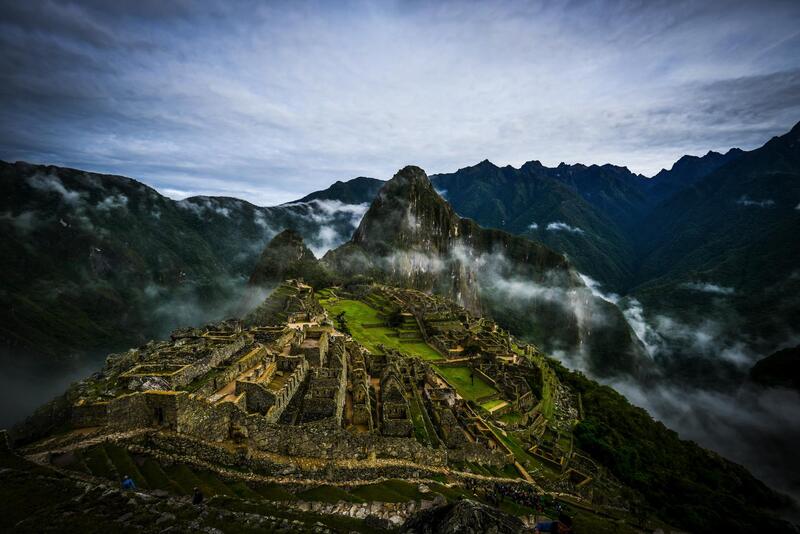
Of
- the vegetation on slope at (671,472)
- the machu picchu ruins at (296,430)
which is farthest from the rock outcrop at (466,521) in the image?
the vegetation on slope at (671,472)

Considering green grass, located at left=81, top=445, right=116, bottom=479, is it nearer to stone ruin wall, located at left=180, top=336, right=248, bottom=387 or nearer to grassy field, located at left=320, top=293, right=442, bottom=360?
stone ruin wall, located at left=180, top=336, right=248, bottom=387

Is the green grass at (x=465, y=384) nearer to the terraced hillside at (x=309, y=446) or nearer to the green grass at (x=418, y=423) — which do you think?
the terraced hillside at (x=309, y=446)

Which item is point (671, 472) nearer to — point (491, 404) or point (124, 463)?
point (491, 404)

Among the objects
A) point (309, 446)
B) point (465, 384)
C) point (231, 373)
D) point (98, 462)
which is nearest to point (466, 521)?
point (309, 446)

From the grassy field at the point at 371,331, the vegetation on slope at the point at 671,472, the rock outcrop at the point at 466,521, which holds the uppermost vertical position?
the rock outcrop at the point at 466,521

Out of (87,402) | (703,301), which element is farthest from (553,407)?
(703,301)

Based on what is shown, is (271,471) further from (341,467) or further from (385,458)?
(385,458)

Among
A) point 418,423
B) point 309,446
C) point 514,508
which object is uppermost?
point 309,446
